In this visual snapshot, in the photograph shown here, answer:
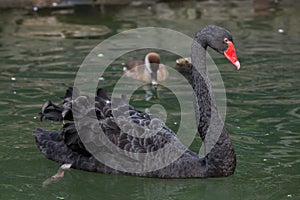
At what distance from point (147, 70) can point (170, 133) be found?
267 centimetres

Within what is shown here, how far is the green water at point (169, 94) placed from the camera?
4.43 m

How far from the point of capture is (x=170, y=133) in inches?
185

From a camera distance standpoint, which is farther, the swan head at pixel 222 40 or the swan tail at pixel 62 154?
the swan tail at pixel 62 154

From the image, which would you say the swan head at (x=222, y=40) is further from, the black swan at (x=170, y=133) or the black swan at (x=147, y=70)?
the black swan at (x=147, y=70)

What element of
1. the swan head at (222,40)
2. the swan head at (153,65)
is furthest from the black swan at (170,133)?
the swan head at (153,65)

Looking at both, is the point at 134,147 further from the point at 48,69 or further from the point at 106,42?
the point at 106,42

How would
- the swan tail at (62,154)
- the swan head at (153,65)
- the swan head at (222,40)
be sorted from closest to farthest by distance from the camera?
the swan head at (222,40), the swan tail at (62,154), the swan head at (153,65)

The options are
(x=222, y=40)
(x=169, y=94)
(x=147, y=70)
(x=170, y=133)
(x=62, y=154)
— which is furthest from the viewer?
(x=147, y=70)

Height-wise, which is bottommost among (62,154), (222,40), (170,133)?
(62,154)

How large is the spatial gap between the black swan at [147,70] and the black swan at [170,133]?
2465mm

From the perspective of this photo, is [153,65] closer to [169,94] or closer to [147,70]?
[147,70]

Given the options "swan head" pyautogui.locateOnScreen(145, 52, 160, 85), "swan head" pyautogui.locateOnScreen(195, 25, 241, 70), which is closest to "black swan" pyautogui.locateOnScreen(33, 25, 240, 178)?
"swan head" pyautogui.locateOnScreen(195, 25, 241, 70)

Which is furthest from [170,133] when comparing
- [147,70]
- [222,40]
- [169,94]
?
[147,70]

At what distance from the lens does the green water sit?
4.43 meters
